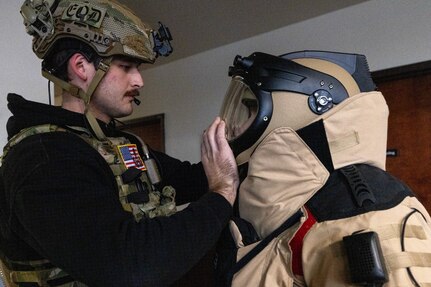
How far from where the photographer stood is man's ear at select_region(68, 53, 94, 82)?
41.5 inches

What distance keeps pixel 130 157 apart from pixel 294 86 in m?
0.48

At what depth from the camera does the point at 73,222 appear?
0.76 metres

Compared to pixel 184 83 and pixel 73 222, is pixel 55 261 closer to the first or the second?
pixel 73 222

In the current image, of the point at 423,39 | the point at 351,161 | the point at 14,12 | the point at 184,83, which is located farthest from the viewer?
the point at 184,83

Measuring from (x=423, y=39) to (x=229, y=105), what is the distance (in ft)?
5.86

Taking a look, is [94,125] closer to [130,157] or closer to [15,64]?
[130,157]

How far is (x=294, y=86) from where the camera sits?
2.84 feet

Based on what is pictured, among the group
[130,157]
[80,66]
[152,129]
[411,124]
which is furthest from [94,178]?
[152,129]

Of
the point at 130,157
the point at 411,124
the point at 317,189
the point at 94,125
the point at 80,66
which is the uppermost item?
the point at 80,66

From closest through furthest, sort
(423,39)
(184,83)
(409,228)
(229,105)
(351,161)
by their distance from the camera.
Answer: (409,228), (351,161), (229,105), (423,39), (184,83)

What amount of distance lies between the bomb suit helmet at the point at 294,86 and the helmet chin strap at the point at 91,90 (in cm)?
37

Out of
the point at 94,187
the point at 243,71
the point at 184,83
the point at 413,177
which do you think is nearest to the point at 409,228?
the point at 243,71

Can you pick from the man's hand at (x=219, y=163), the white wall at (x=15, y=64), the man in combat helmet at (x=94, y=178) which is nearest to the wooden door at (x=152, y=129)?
the white wall at (x=15, y=64)

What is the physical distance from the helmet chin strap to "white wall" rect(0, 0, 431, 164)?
58 centimetres
